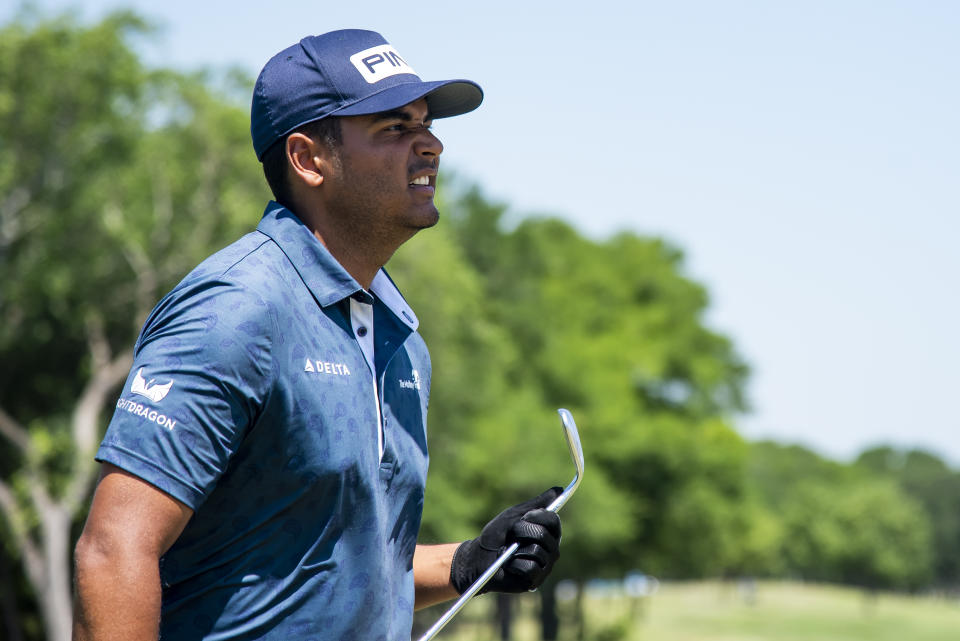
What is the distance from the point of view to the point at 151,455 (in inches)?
79.4

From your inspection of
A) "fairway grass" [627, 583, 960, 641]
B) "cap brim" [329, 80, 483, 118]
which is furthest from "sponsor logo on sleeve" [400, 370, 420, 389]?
"fairway grass" [627, 583, 960, 641]

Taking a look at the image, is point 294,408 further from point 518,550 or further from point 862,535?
point 862,535

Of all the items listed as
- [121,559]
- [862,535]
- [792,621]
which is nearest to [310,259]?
[121,559]

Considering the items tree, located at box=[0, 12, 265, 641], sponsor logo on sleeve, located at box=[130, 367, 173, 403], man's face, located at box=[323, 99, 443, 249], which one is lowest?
sponsor logo on sleeve, located at box=[130, 367, 173, 403]

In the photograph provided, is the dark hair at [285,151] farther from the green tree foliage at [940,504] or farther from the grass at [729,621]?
the green tree foliage at [940,504]

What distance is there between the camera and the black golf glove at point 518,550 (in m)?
2.80

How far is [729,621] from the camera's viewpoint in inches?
2260

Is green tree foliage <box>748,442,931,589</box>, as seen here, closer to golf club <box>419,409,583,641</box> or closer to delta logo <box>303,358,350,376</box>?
golf club <box>419,409,583,641</box>

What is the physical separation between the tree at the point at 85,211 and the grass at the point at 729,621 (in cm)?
1308

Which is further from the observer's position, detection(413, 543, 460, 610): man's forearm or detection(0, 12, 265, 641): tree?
detection(0, 12, 265, 641): tree

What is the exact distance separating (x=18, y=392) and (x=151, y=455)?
25821 mm

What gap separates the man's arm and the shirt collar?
0.52 meters

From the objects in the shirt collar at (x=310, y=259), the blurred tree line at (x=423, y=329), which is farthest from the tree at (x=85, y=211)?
the shirt collar at (x=310, y=259)

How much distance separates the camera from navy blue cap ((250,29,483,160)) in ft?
8.11
